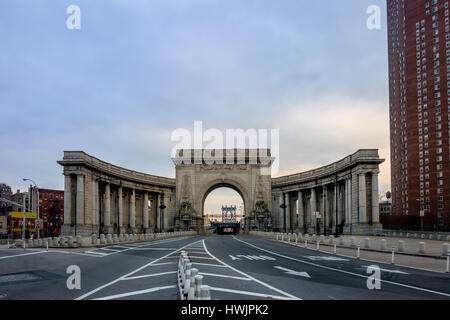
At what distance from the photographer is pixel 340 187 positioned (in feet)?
244

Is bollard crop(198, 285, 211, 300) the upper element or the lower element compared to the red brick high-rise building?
lower

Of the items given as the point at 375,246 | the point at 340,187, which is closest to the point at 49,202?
the point at 340,187

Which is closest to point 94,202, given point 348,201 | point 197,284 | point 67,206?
point 67,206

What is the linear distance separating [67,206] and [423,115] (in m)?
93.4

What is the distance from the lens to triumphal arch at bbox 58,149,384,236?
61.0m

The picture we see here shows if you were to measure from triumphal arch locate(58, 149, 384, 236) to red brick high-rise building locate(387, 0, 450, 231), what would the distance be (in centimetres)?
3226

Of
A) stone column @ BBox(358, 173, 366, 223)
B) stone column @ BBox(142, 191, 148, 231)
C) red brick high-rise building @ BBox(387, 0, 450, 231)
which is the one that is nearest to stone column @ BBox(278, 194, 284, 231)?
red brick high-rise building @ BBox(387, 0, 450, 231)

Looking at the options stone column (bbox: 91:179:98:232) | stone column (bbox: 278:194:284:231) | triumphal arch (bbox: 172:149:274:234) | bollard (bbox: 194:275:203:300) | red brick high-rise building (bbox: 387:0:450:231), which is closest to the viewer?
bollard (bbox: 194:275:203:300)

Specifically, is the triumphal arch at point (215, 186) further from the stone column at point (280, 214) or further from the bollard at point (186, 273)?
the bollard at point (186, 273)

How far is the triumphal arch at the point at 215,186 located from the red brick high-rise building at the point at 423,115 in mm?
32262

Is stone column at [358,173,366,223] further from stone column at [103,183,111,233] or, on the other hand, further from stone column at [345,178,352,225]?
stone column at [103,183,111,233]

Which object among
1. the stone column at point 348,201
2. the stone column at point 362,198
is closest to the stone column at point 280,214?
the stone column at point 348,201
